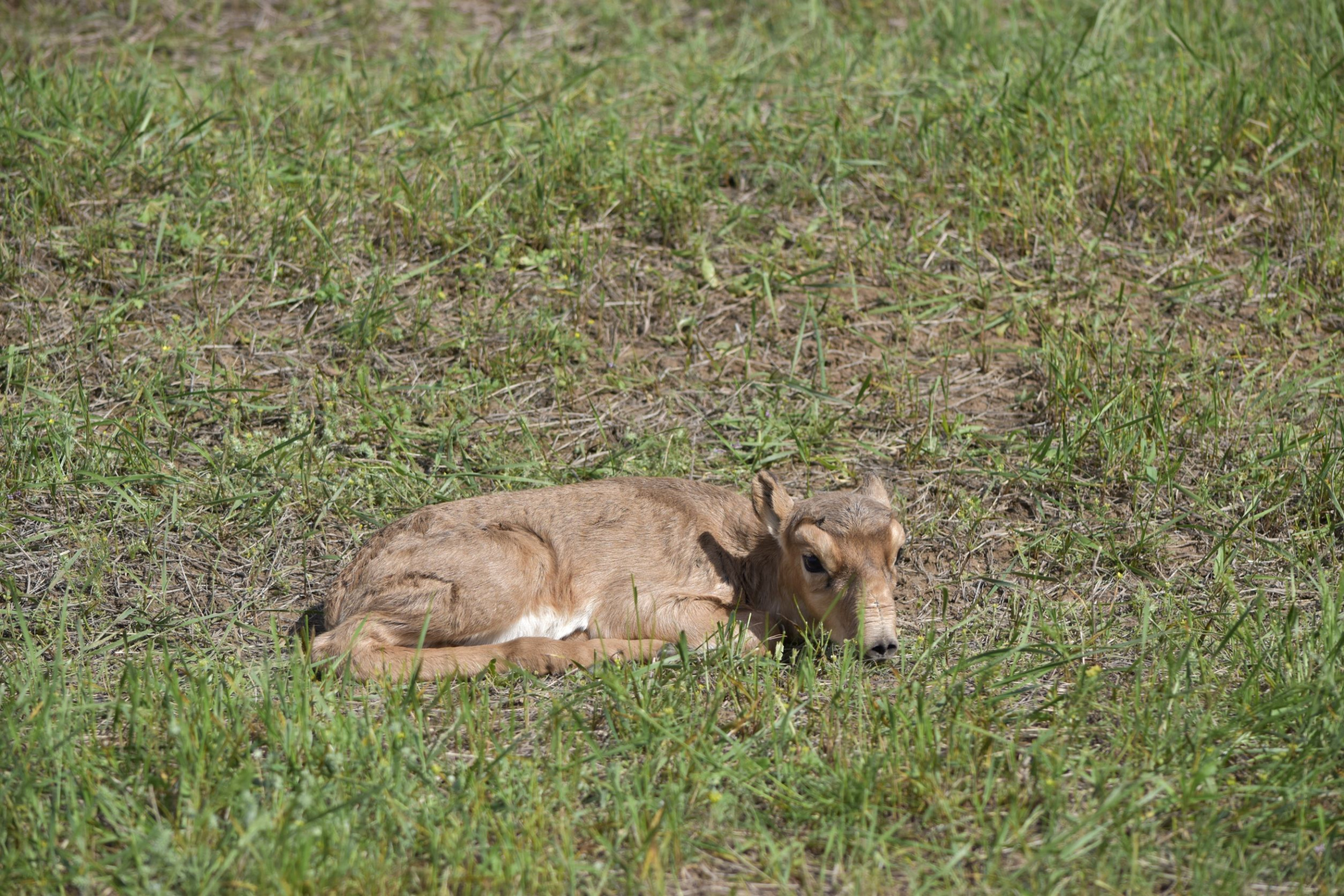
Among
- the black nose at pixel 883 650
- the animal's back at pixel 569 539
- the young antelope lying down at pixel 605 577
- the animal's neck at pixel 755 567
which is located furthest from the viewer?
the animal's neck at pixel 755 567

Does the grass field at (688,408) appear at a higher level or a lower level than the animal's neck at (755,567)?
higher

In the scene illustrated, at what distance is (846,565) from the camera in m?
5.44

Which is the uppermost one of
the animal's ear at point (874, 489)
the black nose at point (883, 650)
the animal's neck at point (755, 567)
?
the animal's ear at point (874, 489)

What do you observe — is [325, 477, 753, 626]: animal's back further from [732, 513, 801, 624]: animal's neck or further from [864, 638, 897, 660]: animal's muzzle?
[864, 638, 897, 660]: animal's muzzle

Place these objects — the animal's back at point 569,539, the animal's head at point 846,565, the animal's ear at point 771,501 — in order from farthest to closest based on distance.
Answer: the animal's ear at point 771,501 → the animal's back at point 569,539 → the animal's head at point 846,565

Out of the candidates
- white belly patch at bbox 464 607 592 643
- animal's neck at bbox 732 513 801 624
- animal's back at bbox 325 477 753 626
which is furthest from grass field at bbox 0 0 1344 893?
animal's neck at bbox 732 513 801 624

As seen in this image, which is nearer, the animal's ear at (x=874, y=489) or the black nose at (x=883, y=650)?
the black nose at (x=883, y=650)

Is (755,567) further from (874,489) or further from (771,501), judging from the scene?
(874,489)

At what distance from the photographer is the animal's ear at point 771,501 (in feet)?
19.2

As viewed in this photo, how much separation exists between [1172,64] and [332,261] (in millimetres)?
5810

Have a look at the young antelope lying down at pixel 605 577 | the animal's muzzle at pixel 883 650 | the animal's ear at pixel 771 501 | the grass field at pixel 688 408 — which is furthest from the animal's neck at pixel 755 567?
the animal's muzzle at pixel 883 650

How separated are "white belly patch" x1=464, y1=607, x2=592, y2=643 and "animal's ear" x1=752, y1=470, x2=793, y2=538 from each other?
2.89ft

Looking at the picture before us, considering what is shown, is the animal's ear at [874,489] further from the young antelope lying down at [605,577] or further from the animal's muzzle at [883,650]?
the animal's muzzle at [883,650]

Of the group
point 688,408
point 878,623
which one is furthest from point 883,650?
point 688,408
